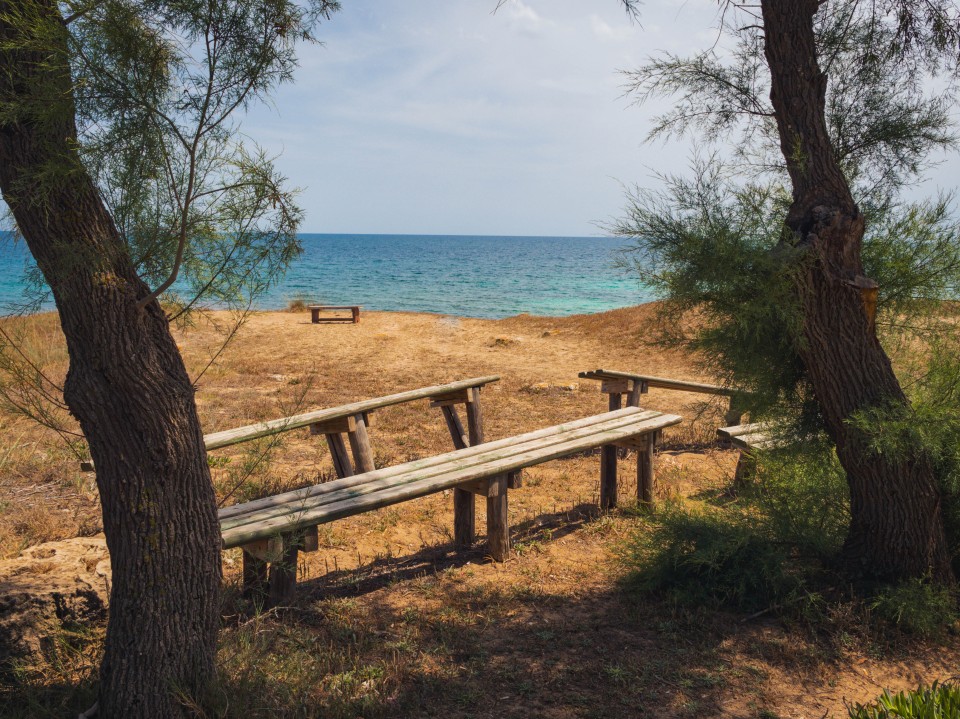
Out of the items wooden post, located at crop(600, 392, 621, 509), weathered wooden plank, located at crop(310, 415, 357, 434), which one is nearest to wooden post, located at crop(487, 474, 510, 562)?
wooden post, located at crop(600, 392, 621, 509)

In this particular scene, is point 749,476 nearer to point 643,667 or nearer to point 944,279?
point 944,279

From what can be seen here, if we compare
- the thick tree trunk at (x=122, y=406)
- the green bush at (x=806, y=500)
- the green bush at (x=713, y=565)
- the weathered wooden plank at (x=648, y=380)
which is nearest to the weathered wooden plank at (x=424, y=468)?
the thick tree trunk at (x=122, y=406)

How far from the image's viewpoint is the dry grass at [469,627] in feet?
9.67

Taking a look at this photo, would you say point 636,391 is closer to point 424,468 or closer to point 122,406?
point 424,468

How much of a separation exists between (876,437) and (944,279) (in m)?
1.09

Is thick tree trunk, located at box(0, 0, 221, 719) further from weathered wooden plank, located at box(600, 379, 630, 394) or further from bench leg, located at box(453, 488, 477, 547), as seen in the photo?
weathered wooden plank, located at box(600, 379, 630, 394)

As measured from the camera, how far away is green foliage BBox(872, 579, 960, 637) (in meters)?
Result: 3.46

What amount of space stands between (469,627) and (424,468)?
1074 millimetres

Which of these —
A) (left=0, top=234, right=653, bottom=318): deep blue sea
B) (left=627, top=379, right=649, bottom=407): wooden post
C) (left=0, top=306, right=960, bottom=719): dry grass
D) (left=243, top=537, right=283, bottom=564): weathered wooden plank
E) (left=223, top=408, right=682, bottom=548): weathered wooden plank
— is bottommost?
(left=0, top=306, right=960, bottom=719): dry grass

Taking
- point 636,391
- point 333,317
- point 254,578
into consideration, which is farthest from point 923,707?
point 333,317

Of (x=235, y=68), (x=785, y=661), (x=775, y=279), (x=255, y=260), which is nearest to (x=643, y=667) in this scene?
(x=785, y=661)

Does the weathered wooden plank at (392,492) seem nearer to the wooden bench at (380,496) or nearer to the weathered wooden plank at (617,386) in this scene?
the wooden bench at (380,496)

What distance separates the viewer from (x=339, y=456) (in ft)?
19.4

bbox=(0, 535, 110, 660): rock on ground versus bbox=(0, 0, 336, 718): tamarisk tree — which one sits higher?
bbox=(0, 0, 336, 718): tamarisk tree
